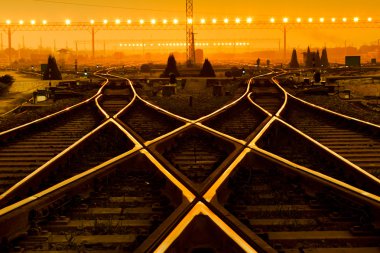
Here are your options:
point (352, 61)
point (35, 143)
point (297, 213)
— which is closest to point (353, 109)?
point (35, 143)

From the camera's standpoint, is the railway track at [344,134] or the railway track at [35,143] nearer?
the railway track at [35,143]

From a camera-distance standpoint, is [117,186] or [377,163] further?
[377,163]

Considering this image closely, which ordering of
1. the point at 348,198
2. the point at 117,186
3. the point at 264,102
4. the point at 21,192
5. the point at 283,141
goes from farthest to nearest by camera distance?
the point at 264,102 → the point at 283,141 → the point at 117,186 → the point at 21,192 → the point at 348,198

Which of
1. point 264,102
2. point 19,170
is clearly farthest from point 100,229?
point 264,102

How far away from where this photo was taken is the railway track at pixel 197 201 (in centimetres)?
318

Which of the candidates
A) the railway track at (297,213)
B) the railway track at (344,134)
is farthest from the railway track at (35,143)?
the railway track at (344,134)

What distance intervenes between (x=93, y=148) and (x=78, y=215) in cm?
304

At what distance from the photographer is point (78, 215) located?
3.89 m

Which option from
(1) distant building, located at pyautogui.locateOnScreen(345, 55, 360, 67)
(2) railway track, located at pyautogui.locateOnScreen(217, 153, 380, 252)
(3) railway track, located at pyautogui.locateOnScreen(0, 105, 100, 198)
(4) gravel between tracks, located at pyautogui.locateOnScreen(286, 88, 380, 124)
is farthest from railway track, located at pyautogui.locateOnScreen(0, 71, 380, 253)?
(1) distant building, located at pyautogui.locateOnScreen(345, 55, 360, 67)

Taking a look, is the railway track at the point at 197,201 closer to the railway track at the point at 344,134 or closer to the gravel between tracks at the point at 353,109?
the railway track at the point at 344,134

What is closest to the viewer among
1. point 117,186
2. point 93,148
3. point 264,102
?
point 117,186

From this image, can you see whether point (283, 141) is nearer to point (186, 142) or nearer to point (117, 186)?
point (186, 142)

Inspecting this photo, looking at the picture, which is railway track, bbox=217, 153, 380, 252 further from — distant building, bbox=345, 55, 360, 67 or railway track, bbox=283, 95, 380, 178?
distant building, bbox=345, 55, 360, 67

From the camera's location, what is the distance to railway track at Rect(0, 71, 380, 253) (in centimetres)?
318
